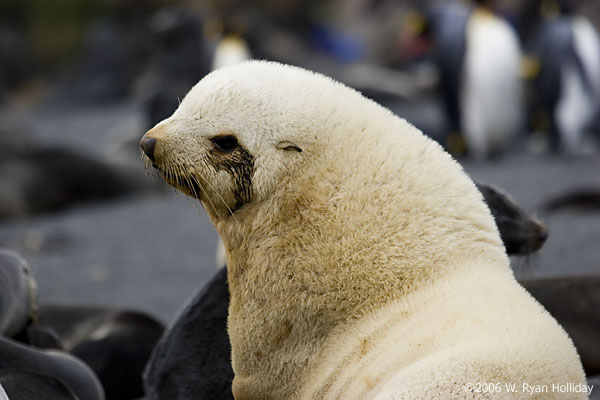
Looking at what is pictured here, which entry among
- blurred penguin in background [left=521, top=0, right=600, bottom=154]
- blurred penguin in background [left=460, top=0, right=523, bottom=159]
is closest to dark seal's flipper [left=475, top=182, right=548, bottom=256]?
blurred penguin in background [left=521, top=0, right=600, bottom=154]

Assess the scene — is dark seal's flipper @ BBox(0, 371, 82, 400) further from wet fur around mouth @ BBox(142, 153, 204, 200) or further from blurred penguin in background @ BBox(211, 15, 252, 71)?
blurred penguin in background @ BBox(211, 15, 252, 71)

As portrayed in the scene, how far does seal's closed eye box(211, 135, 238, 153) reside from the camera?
2.51 m

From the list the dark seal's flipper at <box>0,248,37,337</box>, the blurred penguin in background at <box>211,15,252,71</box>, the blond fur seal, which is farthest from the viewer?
the blurred penguin in background at <box>211,15,252,71</box>

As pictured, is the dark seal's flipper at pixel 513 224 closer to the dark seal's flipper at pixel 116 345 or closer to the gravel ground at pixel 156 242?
the gravel ground at pixel 156 242

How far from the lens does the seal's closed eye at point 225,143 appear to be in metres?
2.51

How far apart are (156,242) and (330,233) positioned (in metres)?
6.97

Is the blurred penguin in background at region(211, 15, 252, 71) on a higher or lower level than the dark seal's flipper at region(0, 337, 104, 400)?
lower

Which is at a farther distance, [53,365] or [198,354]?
[53,365]

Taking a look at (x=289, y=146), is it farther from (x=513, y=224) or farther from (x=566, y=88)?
(x=566, y=88)

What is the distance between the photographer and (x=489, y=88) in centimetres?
1245

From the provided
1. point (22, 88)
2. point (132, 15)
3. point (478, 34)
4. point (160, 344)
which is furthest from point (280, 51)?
point (160, 344)

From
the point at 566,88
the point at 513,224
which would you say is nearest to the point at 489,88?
the point at 566,88

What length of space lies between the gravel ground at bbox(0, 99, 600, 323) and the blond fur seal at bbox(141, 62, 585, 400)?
1.67 metres

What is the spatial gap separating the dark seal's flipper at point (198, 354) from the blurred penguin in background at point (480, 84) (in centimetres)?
951
